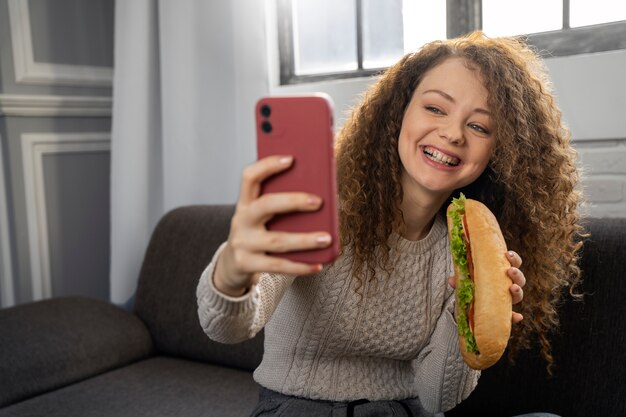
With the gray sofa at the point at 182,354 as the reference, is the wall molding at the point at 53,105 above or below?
above

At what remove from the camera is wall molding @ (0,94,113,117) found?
2510 millimetres

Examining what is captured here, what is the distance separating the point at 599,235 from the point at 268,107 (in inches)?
41.6

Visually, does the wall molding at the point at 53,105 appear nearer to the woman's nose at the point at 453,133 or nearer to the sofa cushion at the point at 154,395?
the sofa cushion at the point at 154,395

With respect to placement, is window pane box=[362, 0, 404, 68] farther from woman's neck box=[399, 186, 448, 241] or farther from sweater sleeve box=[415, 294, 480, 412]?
sweater sleeve box=[415, 294, 480, 412]

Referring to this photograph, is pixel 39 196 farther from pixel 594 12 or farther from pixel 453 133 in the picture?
pixel 594 12

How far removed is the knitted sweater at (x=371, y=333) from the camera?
4.63 ft

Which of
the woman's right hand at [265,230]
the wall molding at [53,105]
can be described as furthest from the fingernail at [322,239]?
the wall molding at [53,105]

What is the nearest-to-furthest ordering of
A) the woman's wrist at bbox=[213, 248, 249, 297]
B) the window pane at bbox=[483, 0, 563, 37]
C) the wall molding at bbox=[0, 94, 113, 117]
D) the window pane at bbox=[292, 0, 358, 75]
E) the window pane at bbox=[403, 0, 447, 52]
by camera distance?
the woman's wrist at bbox=[213, 248, 249, 297], the window pane at bbox=[483, 0, 563, 37], the window pane at bbox=[403, 0, 447, 52], the wall molding at bbox=[0, 94, 113, 117], the window pane at bbox=[292, 0, 358, 75]

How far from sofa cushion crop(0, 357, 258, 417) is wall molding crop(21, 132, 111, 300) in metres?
0.71

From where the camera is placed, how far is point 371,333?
4.64 feet

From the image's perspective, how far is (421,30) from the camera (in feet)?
8.07

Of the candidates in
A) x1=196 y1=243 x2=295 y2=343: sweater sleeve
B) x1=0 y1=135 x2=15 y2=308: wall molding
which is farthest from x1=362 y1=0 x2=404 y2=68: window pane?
x1=196 y1=243 x2=295 y2=343: sweater sleeve

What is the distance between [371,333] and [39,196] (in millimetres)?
1723

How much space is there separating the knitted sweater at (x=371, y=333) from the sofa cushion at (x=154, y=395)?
466 millimetres
